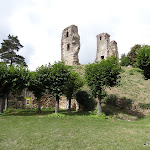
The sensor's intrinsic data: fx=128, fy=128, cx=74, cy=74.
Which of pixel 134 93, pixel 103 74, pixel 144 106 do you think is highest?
pixel 103 74

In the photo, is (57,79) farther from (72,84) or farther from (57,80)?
(72,84)

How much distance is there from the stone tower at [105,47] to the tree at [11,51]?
69.1 feet

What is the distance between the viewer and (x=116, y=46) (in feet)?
114

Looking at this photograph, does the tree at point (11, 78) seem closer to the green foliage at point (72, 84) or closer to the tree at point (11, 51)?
the green foliage at point (72, 84)

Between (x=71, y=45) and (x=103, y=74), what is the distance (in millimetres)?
19706

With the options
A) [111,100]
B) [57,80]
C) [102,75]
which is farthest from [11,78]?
[111,100]

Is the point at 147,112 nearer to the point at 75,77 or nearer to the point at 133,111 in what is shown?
the point at 133,111

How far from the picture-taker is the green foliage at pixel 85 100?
16.0 meters

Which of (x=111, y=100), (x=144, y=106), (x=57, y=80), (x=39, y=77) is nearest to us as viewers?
(x=57, y=80)

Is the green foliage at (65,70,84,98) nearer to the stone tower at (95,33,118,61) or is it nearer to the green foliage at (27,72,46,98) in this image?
the green foliage at (27,72,46,98)

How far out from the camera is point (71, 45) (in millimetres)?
30703

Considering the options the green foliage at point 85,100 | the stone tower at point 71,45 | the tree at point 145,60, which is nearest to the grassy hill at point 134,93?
the tree at point 145,60

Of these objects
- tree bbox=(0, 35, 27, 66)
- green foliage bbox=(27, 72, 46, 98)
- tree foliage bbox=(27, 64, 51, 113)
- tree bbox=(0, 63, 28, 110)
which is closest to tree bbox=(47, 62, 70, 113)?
tree foliage bbox=(27, 64, 51, 113)

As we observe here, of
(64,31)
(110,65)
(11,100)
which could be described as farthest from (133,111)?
(64,31)
